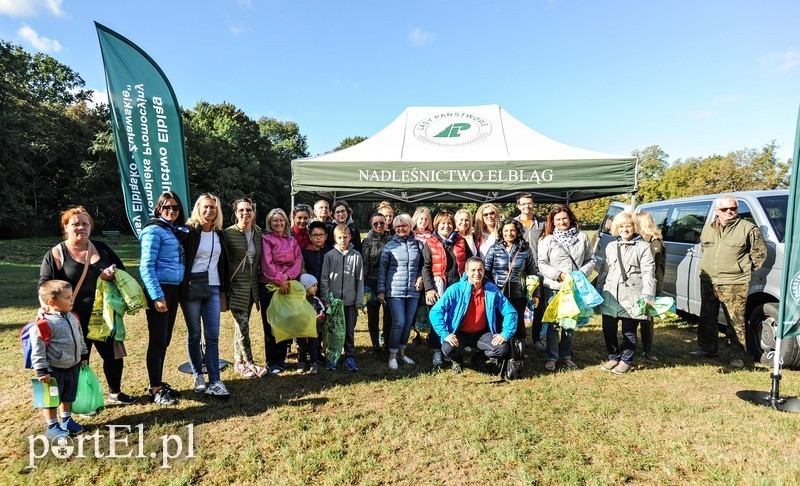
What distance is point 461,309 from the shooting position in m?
4.09

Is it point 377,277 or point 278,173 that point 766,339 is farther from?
point 278,173

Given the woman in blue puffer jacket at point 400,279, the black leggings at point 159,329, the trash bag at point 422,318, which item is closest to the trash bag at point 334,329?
the woman in blue puffer jacket at point 400,279

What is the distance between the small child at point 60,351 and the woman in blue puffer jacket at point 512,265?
3.59 meters

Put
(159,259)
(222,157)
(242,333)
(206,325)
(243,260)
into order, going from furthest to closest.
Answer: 1. (222,157)
2. (242,333)
3. (243,260)
4. (206,325)
5. (159,259)

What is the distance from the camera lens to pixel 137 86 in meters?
4.14

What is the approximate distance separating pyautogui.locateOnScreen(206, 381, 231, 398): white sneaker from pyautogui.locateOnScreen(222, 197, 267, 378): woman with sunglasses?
22.8 inches

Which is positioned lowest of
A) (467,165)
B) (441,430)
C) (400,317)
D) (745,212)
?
(441,430)

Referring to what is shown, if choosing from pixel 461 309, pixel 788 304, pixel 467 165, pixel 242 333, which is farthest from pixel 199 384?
pixel 788 304

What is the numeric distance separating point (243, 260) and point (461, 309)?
2180 mm

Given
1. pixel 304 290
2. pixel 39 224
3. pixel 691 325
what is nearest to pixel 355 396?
pixel 304 290

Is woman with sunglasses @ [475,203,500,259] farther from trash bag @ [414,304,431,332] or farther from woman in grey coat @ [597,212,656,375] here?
woman in grey coat @ [597,212,656,375]

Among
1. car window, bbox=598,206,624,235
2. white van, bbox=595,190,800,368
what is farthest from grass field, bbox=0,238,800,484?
car window, bbox=598,206,624,235

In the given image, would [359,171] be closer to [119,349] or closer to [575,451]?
[119,349]

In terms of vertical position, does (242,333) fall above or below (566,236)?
below
